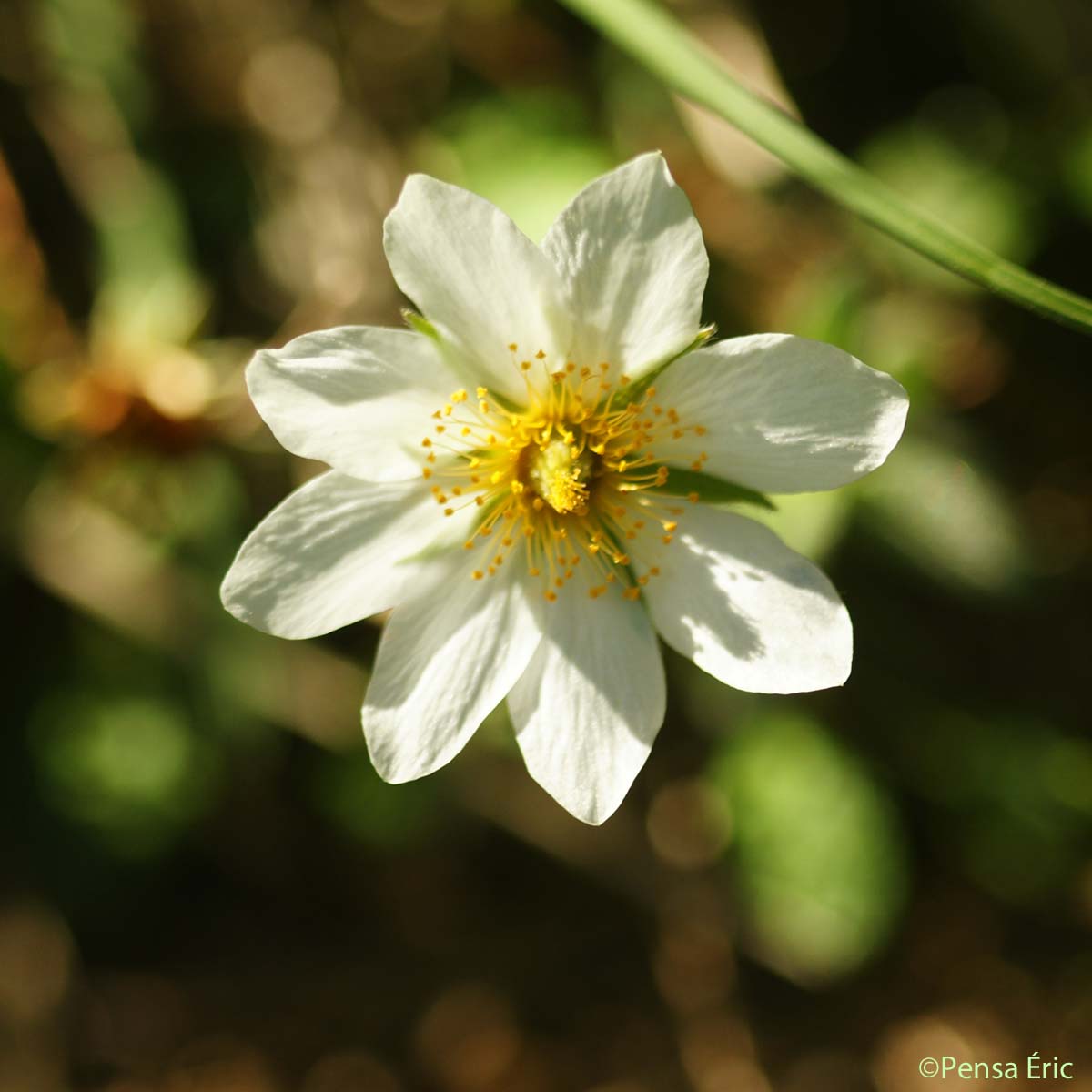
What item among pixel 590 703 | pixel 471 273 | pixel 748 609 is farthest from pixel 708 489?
pixel 471 273

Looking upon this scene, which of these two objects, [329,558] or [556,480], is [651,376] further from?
[329,558]

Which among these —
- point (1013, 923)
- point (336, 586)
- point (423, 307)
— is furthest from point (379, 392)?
point (1013, 923)

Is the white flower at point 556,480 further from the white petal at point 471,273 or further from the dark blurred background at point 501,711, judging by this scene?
the dark blurred background at point 501,711

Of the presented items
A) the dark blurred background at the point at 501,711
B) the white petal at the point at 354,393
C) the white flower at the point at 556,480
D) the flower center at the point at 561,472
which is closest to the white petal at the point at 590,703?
the white flower at the point at 556,480

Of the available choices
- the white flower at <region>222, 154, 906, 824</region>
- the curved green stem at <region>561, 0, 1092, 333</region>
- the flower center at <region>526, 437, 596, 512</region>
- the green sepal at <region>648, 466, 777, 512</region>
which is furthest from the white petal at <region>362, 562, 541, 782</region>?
the curved green stem at <region>561, 0, 1092, 333</region>

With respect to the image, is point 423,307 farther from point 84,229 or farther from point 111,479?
point 84,229
